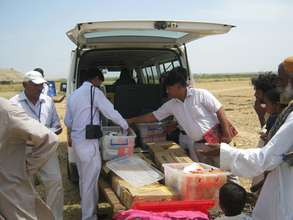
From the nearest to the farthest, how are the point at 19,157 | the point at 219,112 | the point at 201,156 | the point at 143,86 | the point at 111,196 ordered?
1. the point at 19,157
2. the point at 111,196
3. the point at 219,112
4. the point at 201,156
5. the point at 143,86

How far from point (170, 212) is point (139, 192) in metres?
0.56

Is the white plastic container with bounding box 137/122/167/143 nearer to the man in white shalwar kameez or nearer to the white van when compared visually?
the white van

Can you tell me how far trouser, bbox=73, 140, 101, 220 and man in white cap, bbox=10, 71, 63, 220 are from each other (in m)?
0.28

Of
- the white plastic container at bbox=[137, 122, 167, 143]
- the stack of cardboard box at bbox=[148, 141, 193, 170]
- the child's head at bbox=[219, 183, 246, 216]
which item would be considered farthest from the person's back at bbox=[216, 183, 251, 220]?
the white plastic container at bbox=[137, 122, 167, 143]

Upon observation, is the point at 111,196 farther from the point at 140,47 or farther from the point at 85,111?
the point at 140,47

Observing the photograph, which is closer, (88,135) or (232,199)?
(232,199)

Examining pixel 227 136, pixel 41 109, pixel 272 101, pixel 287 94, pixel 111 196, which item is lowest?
pixel 111 196

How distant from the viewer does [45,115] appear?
5273mm

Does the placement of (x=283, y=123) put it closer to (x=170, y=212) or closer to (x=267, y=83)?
(x=170, y=212)

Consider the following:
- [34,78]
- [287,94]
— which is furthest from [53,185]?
[287,94]

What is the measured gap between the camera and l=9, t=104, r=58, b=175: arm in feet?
8.81

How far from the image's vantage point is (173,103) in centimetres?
512

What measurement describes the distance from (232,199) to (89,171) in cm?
190

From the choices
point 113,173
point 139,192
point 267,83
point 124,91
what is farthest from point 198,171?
point 124,91
